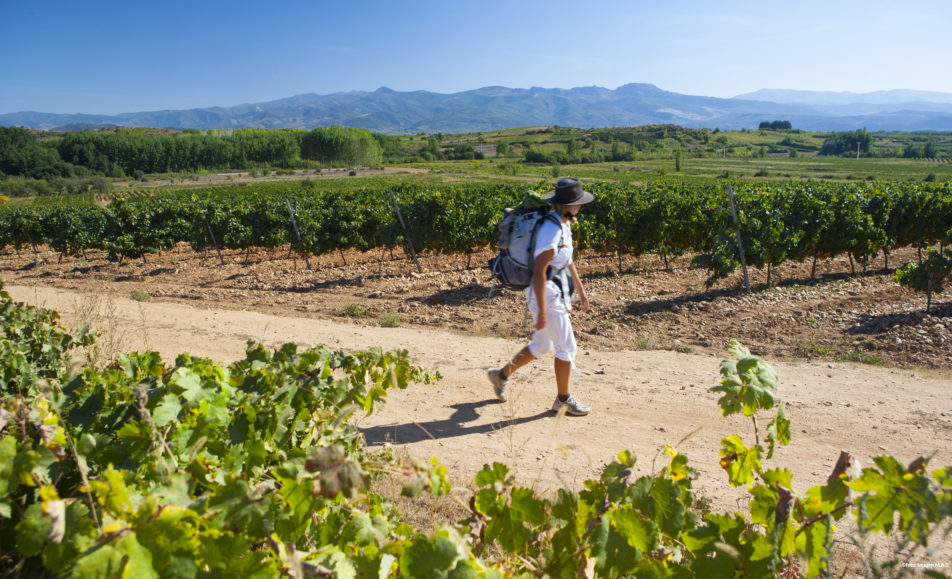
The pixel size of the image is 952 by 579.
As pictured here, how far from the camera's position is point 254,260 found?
54.6 feet

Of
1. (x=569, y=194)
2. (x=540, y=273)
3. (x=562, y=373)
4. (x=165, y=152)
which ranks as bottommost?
(x=562, y=373)

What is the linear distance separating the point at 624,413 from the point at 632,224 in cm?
890

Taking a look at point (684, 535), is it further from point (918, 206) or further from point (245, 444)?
point (918, 206)

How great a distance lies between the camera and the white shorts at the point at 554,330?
4258 mm

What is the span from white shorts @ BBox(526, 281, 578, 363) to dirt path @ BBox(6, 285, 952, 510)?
0.58 m

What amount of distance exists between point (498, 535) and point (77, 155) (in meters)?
130

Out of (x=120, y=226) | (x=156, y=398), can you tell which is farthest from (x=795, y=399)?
(x=120, y=226)

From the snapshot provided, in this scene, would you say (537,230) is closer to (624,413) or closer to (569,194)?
(569,194)

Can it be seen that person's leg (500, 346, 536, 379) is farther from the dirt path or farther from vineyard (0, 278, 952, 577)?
vineyard (0, 278, 952, 577)

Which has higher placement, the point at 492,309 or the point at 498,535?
the point at 498,535

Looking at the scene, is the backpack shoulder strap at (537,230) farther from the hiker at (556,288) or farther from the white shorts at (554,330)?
the white shorts at (554,330)

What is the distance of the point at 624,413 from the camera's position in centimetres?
476

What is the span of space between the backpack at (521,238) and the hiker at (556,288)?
74mm

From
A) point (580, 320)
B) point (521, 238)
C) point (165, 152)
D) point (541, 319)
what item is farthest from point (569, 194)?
point (165, 152)
